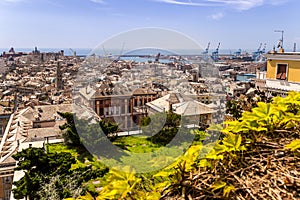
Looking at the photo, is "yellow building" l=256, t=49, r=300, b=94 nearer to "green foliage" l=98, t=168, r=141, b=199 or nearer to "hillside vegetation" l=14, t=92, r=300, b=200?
"hillside vegetation" l=14, t=92, r=300, b=200

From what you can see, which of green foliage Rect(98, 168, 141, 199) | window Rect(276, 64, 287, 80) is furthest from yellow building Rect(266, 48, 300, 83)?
green foliage Rect(98, 168, 141, 199)

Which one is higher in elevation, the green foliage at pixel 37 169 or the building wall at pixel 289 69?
the building wall at pixel 289 69

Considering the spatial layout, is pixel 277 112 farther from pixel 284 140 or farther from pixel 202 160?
pixel 202 160

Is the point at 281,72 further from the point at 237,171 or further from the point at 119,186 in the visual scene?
the point at 119,186

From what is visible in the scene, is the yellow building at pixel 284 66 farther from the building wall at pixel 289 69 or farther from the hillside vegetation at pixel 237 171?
the hillside vegetation at pixel 237 171

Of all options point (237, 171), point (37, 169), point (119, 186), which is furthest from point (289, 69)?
point (119, 186)

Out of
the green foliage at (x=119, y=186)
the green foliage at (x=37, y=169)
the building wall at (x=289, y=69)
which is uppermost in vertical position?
the building wall at (x=289, y=69)

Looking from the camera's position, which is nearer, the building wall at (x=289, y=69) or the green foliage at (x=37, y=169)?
the green foliage at (x=37, y=169)

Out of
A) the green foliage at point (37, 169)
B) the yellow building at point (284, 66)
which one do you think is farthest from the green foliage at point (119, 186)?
the yellow building at point (284, 66)
